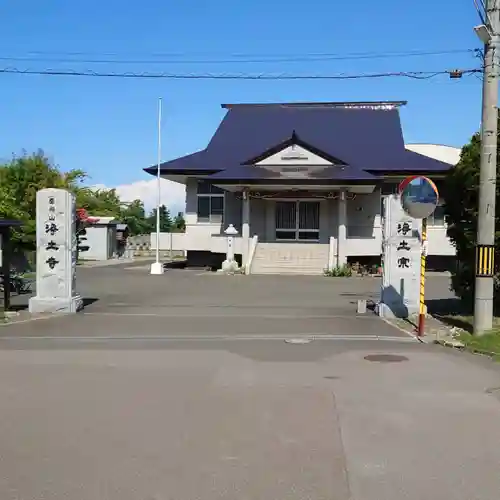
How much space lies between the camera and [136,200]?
91750 millimetres

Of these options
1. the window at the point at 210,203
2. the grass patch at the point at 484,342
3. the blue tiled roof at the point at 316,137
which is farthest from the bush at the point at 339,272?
the grass patch at the point at 484,342

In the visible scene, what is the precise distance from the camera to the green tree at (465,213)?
13539 mm

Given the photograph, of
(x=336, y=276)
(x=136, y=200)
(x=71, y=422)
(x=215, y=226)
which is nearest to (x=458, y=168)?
(x=71, y=422)

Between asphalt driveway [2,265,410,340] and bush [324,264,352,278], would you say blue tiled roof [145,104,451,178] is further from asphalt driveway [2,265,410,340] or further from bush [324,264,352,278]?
asphalt driveway [2,265,410,340]

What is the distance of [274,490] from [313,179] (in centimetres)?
2630

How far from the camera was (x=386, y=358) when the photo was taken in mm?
10125

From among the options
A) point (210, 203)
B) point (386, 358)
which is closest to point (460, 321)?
point (386, 358)

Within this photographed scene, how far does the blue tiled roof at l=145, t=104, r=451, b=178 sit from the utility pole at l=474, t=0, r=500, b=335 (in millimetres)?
19771

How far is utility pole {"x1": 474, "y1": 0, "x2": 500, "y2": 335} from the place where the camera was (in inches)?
475

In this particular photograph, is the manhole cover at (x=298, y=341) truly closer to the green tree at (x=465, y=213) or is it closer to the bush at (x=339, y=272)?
the green tree at (x=465, y=213)

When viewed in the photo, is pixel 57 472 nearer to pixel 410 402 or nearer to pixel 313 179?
pixel 410 402

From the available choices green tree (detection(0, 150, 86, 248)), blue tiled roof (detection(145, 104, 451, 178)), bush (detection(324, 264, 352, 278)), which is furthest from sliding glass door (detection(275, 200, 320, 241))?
green tree (detection(0, 150, 86, 248))

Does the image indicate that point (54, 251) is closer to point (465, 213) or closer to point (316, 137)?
point (465, 213)

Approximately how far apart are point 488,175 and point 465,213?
6.44ft
